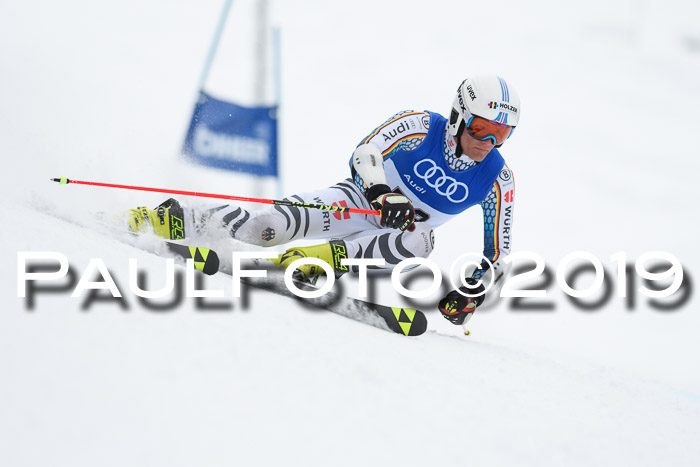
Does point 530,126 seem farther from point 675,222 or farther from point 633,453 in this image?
point 633,453

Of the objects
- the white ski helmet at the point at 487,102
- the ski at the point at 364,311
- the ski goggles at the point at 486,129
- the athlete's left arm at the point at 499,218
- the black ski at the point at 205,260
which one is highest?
the white ski helmet at the point at 487,102

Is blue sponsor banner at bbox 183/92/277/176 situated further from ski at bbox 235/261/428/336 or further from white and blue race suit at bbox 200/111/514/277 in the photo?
ski at bbox 235/261/428/336

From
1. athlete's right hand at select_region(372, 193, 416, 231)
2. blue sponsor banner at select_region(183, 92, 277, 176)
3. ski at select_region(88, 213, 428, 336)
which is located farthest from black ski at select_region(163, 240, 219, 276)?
blue sponsor banner at select_region(183, 92, 277, 176)

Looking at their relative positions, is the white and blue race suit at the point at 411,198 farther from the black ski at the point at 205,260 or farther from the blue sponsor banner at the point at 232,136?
the blue sponsor banner at the point at 232,136

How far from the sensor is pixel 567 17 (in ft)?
63.7

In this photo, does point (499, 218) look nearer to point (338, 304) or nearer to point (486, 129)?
point (486, 129)

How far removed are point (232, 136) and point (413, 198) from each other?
2929 mm

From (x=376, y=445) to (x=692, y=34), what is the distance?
75.4ft

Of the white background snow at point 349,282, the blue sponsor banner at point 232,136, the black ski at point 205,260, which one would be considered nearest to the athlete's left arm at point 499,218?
the white background snow at point 349,282

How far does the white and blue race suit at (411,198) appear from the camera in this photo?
324 cm

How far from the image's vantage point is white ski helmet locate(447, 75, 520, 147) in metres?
3.00

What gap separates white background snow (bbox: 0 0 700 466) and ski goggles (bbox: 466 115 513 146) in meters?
0.99

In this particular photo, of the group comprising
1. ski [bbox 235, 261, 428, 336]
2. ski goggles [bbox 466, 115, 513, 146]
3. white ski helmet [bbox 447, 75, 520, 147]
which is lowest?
ski [bbox 235, 261, 428, 336]

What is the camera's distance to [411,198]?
344 cm
